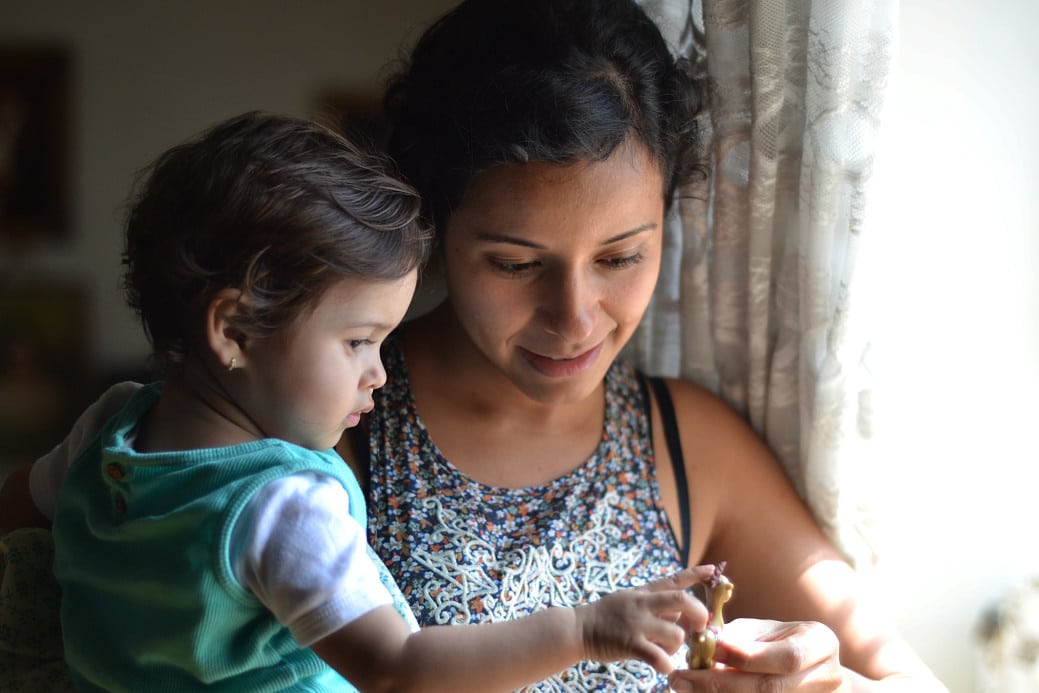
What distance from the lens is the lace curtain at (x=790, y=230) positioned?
1499mm

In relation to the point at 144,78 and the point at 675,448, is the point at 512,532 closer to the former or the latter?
the point at 675,448

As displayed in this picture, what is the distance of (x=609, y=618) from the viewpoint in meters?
0.99

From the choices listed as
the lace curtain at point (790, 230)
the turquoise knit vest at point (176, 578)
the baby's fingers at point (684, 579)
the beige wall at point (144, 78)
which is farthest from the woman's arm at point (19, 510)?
the beige wall at point (144, 78)

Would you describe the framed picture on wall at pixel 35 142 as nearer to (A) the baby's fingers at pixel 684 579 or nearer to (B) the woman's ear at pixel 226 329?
(B) the woman's ear at pixel 226 329

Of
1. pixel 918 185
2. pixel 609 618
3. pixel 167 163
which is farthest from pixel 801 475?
pixel 167 163

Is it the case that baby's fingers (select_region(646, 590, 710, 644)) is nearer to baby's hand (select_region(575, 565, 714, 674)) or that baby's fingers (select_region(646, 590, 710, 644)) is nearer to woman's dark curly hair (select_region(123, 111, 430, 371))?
baby's hand (select_region(575, 565, 714, 674))

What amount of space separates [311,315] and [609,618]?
0.43 metres

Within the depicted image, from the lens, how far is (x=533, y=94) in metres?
1.36

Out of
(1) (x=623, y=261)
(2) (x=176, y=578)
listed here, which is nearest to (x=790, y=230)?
(1) (x=623, y=261)

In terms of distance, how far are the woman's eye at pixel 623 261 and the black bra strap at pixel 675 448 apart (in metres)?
0.36

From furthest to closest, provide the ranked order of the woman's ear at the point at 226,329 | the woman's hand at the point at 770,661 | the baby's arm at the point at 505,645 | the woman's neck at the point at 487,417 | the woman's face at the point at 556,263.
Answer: the woman's neck at the point at 487,417, the woman's face at the point at 556,263, the woman's hand at the point at 770,661, the woman's ear at the point at 226,329, the baby's arm at the point at 505,645

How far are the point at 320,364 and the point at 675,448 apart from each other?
30.0 inches

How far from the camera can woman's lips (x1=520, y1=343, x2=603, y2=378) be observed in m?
1.45

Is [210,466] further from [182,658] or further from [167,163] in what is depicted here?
[167,163]
